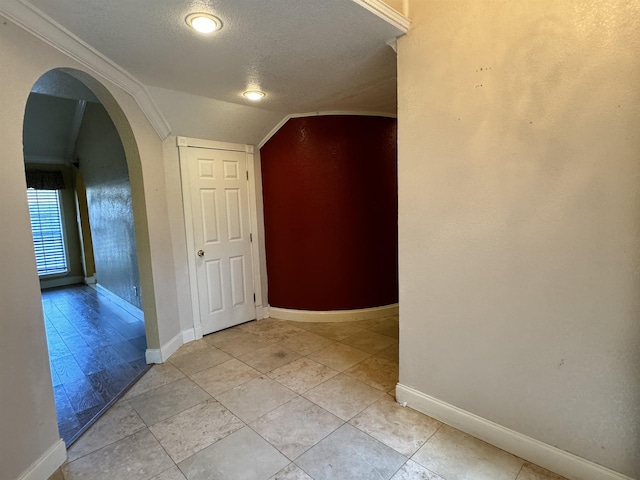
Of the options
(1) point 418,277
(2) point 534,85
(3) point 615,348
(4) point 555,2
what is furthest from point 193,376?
(4) point 555,2

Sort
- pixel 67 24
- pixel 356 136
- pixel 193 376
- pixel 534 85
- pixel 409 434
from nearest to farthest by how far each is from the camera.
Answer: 1. pixel 534 85
2. pixel 67 24
3. pixel 409 434
4. pixel 193 376
5. pixel 356 136

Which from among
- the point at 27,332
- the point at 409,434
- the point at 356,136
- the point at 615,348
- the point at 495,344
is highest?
the point at 356,136

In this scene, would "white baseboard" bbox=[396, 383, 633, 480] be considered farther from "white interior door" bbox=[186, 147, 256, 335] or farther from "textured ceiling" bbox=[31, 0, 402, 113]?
"textured ceiling" bbox=[31, 0, 402, 113]

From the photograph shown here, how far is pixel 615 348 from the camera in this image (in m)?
1.38

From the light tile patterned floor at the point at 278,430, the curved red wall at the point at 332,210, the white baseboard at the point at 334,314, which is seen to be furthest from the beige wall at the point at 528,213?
the white baseboard at the point at 334,314

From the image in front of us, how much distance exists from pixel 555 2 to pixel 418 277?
147 cm

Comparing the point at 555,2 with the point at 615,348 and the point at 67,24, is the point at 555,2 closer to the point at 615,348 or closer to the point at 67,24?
the point at 615,348

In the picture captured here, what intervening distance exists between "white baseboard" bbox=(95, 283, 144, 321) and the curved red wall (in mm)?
1949

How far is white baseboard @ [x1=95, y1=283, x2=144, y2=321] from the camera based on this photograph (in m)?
4.17

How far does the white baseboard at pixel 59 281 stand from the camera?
19.5ft

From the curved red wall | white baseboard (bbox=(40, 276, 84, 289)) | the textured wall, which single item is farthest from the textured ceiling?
white baseboard (bbox=(40, 276, 84, 289))

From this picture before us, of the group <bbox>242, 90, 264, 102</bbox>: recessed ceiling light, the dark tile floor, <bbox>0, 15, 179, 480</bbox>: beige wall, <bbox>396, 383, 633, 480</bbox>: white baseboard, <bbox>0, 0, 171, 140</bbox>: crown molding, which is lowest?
the dark tile floor

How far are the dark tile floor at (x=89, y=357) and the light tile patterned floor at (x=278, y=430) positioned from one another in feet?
0.54

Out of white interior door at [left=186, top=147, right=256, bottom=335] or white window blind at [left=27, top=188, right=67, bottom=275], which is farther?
white window blind at [left=27, top=188, right=67, bottom=275]
